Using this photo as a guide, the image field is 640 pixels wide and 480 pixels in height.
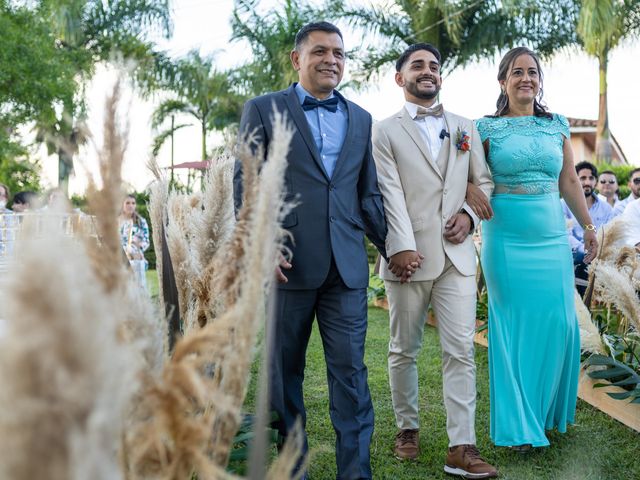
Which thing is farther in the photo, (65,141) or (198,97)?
(198,97)

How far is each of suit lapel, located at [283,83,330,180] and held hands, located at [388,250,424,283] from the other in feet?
2.55

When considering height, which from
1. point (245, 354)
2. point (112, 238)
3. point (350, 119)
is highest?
point (350, 119)

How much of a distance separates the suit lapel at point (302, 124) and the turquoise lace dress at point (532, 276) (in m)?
1.40

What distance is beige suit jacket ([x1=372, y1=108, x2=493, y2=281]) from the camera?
4.05m

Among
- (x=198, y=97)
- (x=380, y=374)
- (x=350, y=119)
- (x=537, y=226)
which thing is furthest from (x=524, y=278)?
(x=198, y=97)

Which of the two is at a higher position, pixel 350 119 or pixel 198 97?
pixel 198 97

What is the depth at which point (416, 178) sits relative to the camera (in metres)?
4.11

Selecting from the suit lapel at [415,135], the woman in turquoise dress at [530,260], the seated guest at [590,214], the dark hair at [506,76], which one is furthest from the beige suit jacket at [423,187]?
the seated guest at [590,214]

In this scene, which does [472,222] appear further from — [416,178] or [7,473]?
[7,473]

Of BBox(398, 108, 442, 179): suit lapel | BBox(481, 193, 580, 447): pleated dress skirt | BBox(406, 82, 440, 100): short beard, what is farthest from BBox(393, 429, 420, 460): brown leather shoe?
BBox(406, 82, 440, 100): short beard

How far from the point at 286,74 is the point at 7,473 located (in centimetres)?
1949

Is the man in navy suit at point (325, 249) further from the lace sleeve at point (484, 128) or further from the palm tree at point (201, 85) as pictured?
the palm tree at point (201, 85)

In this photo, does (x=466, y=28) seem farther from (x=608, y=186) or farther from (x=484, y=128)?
(x=484, y=128)

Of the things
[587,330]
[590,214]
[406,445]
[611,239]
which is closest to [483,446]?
[406,445]
